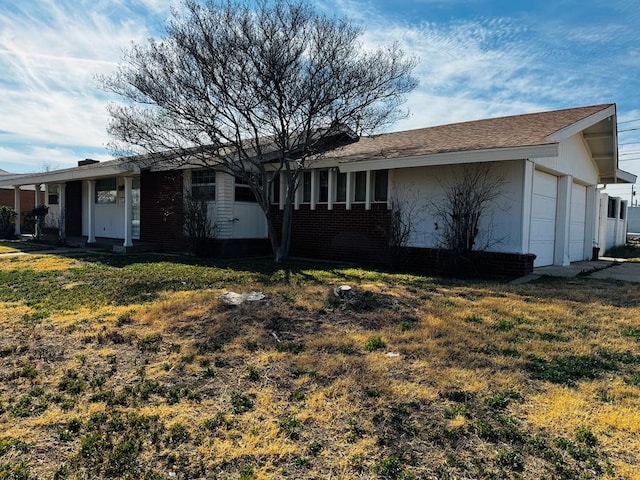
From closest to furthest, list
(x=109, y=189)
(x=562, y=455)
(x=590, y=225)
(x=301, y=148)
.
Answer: (x=562, y=455) → (x=301, y=148) → (x=590, y=225) → (x=109, y=189)

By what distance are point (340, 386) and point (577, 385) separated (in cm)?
203

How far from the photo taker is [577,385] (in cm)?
393

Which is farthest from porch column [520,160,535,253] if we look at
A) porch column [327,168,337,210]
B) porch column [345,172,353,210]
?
porch column [327,168,337,210]

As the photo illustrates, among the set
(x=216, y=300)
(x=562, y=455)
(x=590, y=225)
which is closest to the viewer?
(x=562, y=455)

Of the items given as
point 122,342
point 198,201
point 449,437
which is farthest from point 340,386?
point 198,201

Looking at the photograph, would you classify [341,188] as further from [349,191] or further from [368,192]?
[368,192]

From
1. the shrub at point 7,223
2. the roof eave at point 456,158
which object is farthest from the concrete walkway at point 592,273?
the shrub at point 7,223

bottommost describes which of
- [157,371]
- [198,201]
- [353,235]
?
[157,371]

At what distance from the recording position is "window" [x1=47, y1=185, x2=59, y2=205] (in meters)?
21.8

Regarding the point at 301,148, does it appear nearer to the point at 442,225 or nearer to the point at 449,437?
the point at 442,225

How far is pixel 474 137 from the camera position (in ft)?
37.5

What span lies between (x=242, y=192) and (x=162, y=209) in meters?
3.19

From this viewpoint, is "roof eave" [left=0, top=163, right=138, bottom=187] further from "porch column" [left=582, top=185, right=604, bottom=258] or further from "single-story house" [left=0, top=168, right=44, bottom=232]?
"porch column" [left=582, top=185, right=604, bottom=258]

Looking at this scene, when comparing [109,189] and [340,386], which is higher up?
[109,189]
